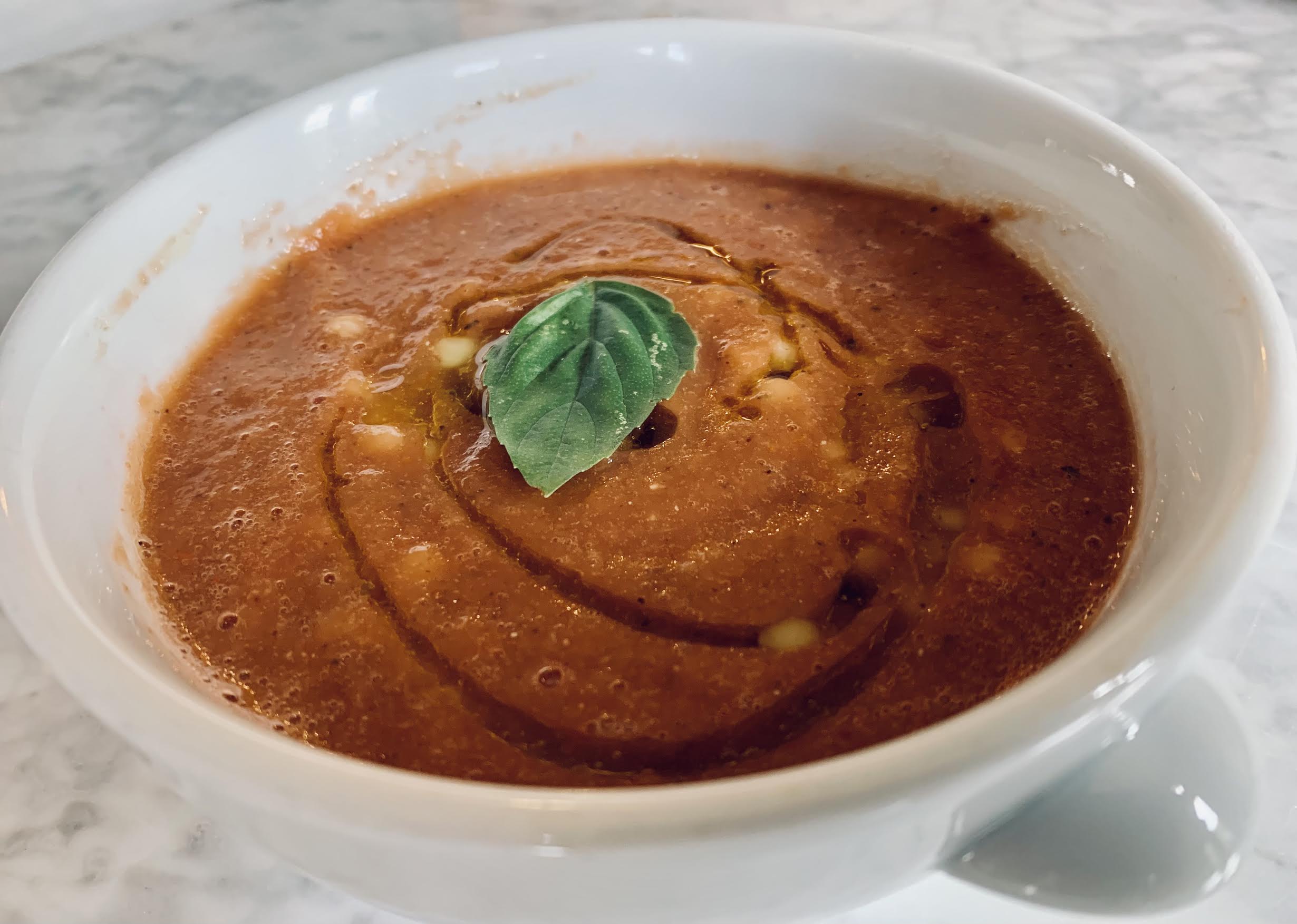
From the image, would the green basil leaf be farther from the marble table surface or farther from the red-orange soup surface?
the marble table surface

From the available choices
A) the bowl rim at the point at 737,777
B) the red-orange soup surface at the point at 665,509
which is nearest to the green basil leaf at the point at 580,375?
the red-orange soup surface at the point at 665,509

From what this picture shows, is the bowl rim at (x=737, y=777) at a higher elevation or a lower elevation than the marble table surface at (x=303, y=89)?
higher

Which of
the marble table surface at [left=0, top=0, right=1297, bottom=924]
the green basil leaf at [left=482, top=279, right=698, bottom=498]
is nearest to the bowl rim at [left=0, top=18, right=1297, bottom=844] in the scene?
the marble table surface at [left=0, top=0, right=1297, bottom=924]

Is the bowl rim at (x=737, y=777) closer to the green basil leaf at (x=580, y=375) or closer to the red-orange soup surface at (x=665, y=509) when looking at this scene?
the red-orange soup surface at (x=665, y=509)

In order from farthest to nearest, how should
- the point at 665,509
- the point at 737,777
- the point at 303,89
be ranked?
the point at 303,89 → the point at 665,509 → the point at 737,777

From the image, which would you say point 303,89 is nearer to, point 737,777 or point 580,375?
point 580,375

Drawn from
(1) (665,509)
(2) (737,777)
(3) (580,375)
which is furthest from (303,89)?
(2) (737,777)
